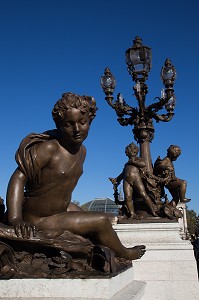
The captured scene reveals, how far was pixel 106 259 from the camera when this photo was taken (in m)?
3.00

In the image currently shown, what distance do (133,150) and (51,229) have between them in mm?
5202

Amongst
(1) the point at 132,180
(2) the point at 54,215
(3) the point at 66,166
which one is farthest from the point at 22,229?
(1) the point at 132,180

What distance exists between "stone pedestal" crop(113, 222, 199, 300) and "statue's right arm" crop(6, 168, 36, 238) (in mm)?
3511

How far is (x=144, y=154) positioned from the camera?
9477mm

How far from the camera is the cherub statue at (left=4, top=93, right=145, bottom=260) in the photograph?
3271mm

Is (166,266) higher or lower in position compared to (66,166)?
lower

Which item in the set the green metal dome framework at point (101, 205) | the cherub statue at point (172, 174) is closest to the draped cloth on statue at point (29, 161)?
the cherub statue at point (172, 174)

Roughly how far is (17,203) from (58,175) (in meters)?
0.44

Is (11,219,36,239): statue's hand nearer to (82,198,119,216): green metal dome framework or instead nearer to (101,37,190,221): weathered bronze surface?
(101,37,190,221): weathered bronze surface

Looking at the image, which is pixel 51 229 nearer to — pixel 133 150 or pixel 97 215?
pixel 97 215

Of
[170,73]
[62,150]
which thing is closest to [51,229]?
[62,150]

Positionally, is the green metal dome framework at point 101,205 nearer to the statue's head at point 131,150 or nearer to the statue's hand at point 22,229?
the statue's head at point 131,150

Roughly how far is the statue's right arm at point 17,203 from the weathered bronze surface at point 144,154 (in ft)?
17.1

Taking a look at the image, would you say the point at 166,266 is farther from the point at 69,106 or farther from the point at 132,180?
the point at 69,106
